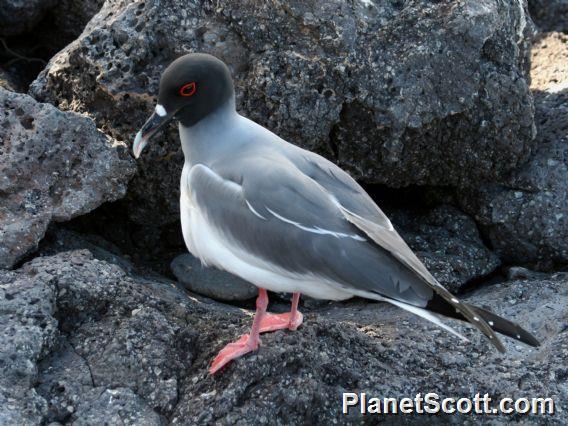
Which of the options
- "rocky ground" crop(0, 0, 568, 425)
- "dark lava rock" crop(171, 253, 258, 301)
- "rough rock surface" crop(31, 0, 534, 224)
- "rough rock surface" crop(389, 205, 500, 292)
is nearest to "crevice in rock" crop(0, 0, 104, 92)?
"rocky ground" crop(0, 0, 568, 425)

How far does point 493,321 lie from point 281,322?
3.65 feet

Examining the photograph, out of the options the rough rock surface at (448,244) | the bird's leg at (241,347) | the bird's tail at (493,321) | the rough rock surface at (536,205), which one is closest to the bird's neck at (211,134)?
the bird's leg at (241,347)

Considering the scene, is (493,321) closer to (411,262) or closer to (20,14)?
(411,262)

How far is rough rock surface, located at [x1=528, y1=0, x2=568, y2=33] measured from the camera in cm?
744

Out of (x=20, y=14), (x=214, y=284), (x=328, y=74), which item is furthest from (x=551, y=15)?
(x=20, y=14)

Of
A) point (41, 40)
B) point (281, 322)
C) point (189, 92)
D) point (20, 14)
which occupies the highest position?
point (20, 14)

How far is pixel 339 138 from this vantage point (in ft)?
17.9

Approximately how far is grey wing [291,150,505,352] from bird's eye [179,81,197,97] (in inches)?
23.4

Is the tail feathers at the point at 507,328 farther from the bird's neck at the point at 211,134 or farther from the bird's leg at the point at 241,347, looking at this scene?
the bird's neck at the point at 211,134

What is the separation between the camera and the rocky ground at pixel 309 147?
4.10 metres

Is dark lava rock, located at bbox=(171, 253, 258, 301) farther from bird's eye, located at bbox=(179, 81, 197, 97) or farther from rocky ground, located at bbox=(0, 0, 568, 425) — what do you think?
bird's eye, located at bbox=(179, 81, 197, 97)

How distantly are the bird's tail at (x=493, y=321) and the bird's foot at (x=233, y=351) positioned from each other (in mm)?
859

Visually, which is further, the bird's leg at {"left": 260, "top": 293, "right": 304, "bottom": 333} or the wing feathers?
the bird's leg at {"left": 260, "top": 293, "right": 304, "bottom": 333}

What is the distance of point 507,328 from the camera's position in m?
3.96
